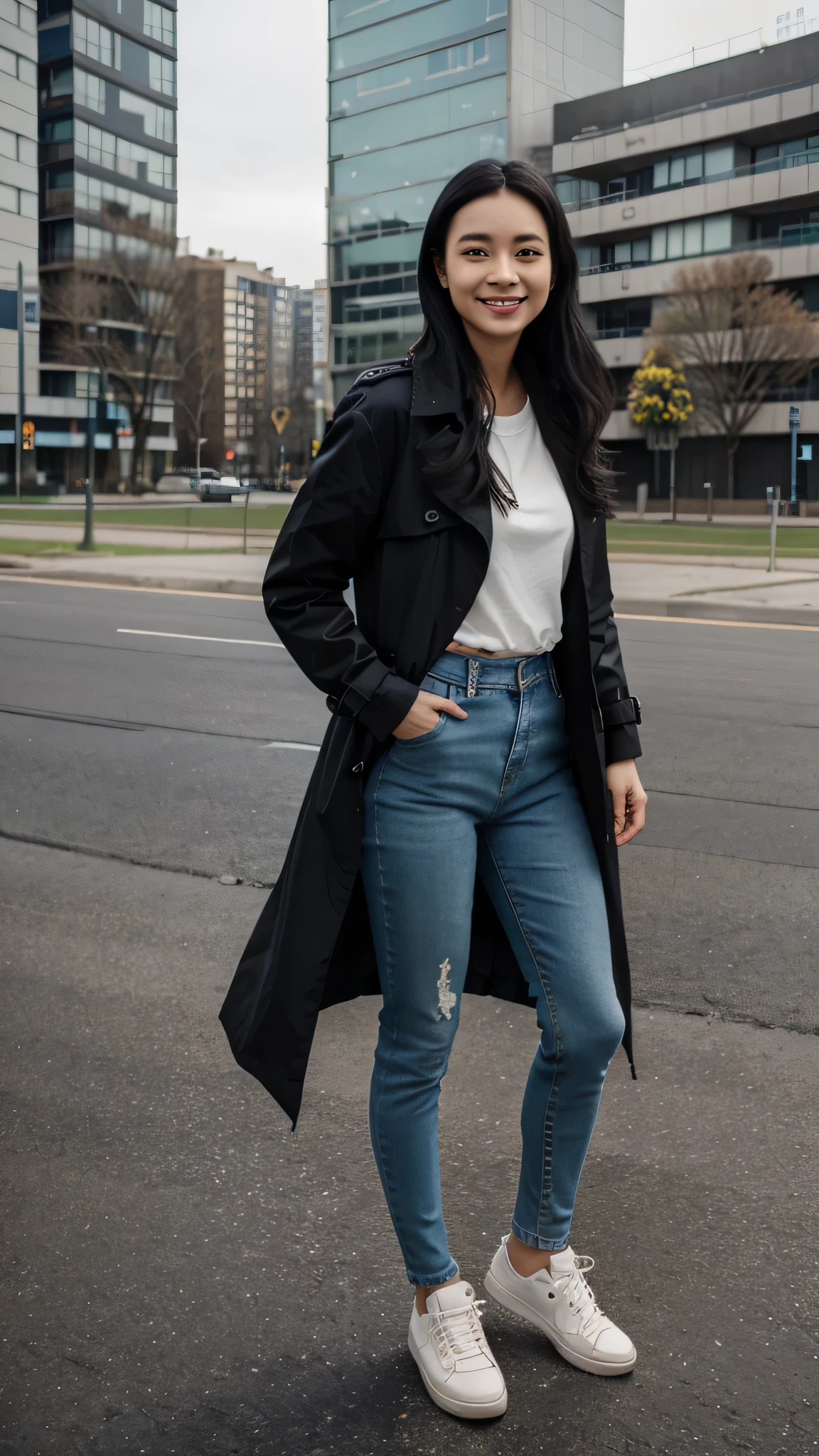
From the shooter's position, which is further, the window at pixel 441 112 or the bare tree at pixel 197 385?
the bare tree at pixel 197 385

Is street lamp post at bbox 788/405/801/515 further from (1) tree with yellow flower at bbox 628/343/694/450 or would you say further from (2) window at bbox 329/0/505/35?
(2) window at bbox 329/0/505/35

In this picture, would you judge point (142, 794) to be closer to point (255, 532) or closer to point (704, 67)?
point (255, 532)

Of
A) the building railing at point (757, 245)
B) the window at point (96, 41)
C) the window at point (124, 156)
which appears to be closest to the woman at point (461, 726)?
the building railing at point (757, 245)

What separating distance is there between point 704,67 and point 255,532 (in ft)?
125

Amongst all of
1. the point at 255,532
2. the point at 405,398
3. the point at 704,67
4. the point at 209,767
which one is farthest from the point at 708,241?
the point at 405,398

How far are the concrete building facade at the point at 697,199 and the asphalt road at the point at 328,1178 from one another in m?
50.1

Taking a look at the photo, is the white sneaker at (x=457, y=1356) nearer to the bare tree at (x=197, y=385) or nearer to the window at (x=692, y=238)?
the window at (x=692, y=238)

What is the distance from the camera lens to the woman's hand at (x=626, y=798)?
2248mm

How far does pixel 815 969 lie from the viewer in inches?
165

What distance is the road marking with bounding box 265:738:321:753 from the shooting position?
759 cm

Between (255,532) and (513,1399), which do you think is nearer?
(513,1399)

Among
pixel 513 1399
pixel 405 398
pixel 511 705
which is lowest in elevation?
pixel 513 1399

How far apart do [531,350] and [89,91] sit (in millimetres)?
80439

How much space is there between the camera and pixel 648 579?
20156 mm
